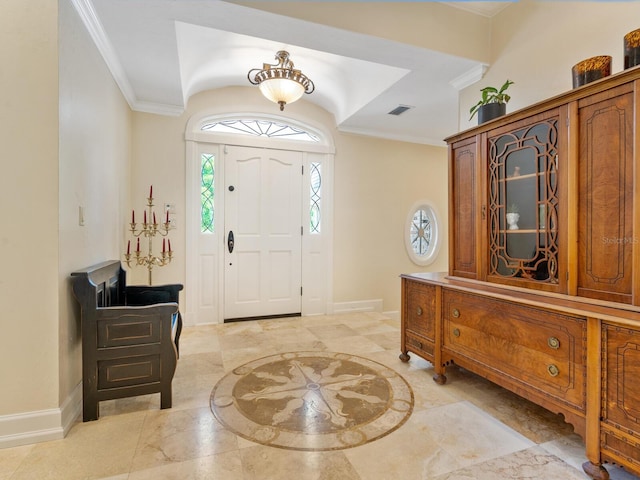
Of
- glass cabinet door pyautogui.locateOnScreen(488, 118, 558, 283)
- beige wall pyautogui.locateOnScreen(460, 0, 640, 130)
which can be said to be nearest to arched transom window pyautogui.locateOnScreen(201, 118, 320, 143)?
beige wall pyautogui.locateOnScreen(460, 0, 640, 130)

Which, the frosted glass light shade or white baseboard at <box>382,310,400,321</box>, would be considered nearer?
the frosted glass light shade

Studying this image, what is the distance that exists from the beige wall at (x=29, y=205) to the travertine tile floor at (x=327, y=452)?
1.18 ft

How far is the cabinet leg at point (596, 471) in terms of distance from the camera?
1.44 m

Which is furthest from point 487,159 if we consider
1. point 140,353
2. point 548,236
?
point 140,353

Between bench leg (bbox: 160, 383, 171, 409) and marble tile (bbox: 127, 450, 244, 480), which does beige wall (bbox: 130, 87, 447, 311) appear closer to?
bench leg (bbox: 160, 383, 171, 409)

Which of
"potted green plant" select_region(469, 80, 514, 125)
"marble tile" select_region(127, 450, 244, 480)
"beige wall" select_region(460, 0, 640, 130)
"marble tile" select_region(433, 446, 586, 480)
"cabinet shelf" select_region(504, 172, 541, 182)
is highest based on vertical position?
"beige wall" select_region(460, 0, 640, 130)

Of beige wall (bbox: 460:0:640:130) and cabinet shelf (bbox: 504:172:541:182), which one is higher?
beige wall (bbox: 460:0:640:130)

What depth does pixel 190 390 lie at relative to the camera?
2332 mm

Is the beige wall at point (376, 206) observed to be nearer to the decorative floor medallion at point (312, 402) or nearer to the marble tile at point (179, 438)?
the decorative floor medallion at point (312, 402)

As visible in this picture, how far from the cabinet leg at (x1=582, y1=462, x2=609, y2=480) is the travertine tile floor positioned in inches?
1.9

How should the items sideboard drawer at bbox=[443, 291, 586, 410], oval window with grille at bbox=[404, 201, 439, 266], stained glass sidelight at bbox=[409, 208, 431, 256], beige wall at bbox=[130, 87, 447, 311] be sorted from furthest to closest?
stained glass sidelight at bbox=[409, 208, 431, 256], oval window with grille at bbox=[404, 201, 439, 266], beige wall at bbox=[130, 87, 447, 311], sideboard drawer at bbox=[443, 291, 586, 410]

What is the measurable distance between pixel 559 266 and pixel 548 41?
1753 mm

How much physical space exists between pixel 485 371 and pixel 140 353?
221 cm

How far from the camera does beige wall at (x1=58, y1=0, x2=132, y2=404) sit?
1.85 metres
